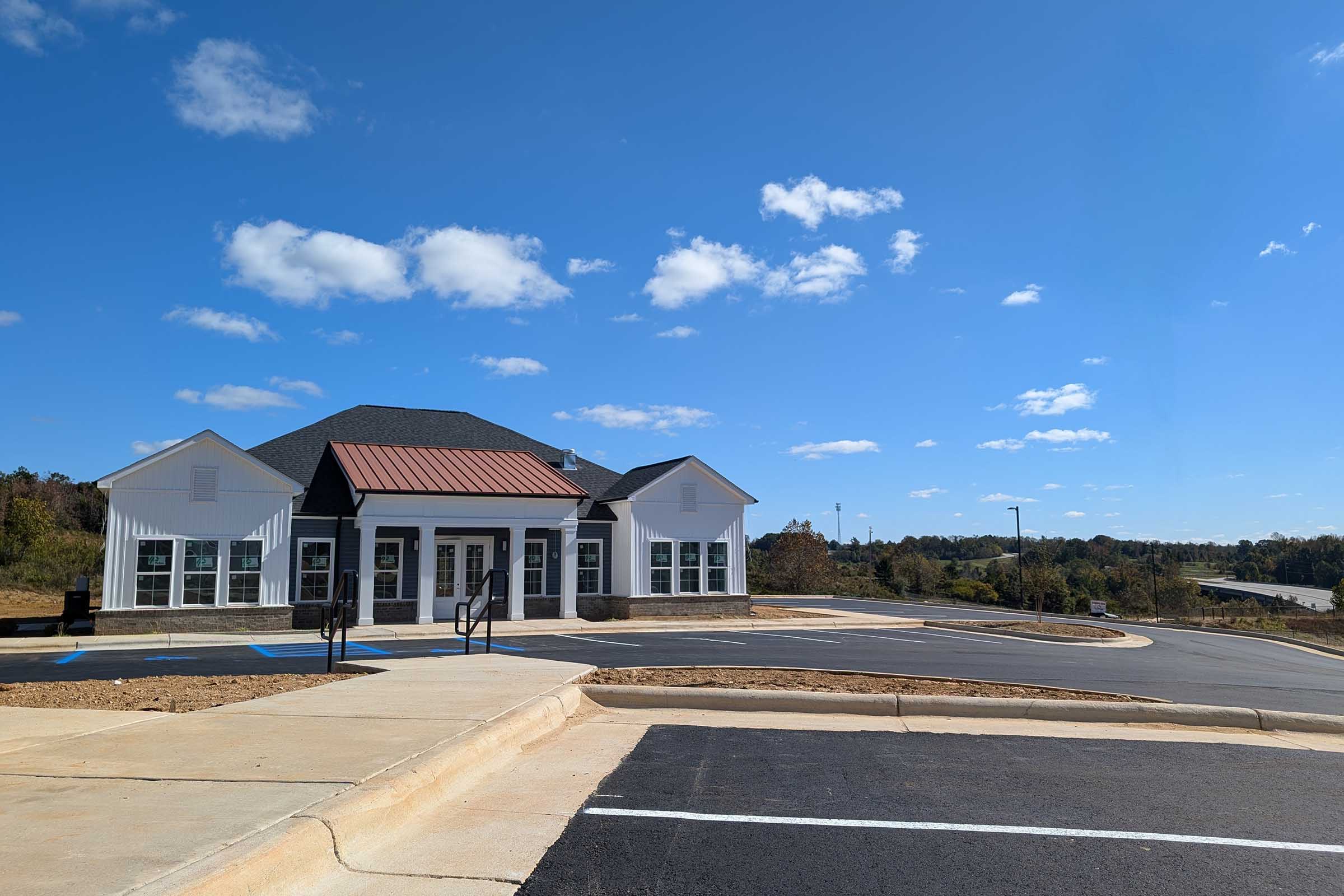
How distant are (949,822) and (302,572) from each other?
20.8 m

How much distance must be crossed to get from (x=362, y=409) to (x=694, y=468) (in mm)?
11774

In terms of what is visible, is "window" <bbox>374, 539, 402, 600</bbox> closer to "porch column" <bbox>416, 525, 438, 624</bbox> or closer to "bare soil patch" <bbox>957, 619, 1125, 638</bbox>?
"porch column" <bbox>416, 525, 438, 624</bbox>

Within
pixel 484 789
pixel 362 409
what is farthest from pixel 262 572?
pixel 484 789

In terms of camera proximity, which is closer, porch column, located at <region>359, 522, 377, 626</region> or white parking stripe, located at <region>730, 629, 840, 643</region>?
white parking stripe, located at <region>730, 629, 840, 643</region>

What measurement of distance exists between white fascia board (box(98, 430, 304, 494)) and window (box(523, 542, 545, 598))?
263 inches

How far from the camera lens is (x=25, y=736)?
6855mm

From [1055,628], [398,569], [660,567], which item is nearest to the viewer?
[398,569]

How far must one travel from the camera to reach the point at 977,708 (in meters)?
9.36

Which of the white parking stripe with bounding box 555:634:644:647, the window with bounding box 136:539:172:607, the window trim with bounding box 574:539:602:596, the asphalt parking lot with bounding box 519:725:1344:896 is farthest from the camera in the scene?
the window trim with bounding box 574:539:602:596

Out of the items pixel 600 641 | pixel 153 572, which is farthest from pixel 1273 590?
pixel 153 572

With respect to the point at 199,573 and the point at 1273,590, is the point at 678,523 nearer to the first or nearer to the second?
the point at 199,573

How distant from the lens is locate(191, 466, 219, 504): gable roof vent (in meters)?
21.0

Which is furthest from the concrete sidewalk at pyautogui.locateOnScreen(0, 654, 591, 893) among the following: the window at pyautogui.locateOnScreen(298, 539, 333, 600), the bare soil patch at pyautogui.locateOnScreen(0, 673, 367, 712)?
the window at pyautogui.locateOnScreen(298, 539, 333, 600)

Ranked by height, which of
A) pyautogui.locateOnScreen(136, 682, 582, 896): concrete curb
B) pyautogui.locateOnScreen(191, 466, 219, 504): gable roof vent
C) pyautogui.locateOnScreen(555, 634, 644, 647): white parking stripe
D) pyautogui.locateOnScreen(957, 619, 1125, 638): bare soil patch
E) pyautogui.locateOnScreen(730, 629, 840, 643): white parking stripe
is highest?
pyautogui.locateOnScreen(191, 466, 219, 504): gable roof vent
